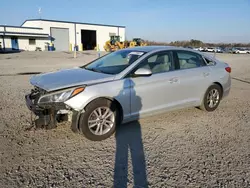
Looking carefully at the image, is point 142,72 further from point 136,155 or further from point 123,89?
point 136,155

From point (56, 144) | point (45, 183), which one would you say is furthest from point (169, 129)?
point (45, 183)

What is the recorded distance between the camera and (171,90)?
179 inches

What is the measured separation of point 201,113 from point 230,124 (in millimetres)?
791

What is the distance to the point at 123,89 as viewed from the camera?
390 centimetres

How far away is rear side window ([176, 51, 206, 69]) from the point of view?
4.85 metres

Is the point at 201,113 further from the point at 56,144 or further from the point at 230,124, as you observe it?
the point at 56,144

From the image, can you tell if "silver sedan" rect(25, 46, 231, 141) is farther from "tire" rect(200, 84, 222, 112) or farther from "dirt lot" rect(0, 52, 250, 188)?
"dirt lot" rect(0, 52, 250, 188)

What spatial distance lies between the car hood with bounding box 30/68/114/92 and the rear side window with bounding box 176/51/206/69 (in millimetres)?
1804

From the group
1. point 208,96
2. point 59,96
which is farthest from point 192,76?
point 59,96

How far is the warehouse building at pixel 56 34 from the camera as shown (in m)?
42.6

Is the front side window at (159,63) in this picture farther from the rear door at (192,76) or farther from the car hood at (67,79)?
the car hood at (67,79)

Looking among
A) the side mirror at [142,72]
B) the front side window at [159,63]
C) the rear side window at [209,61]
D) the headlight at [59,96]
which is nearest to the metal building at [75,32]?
the rear side window at [209,61]

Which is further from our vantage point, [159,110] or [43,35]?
[43,35]

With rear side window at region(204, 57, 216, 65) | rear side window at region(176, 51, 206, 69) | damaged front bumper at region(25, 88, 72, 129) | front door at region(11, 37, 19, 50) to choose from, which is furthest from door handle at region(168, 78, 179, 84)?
front door at region(11, 37, 19, 50)
